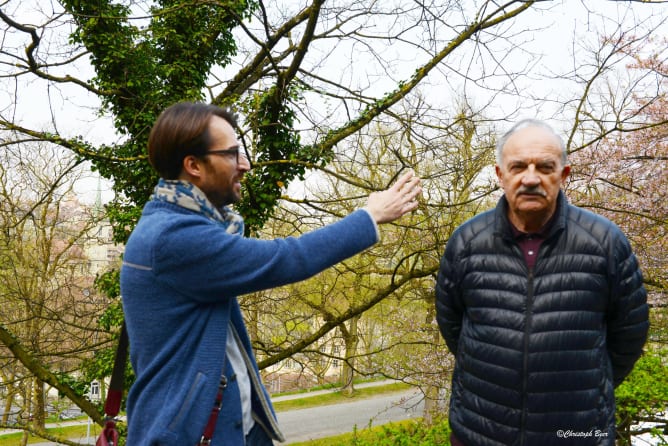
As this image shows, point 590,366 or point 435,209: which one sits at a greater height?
point 435,209

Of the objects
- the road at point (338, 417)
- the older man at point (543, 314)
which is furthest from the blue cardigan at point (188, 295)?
the road at point (338, 417)

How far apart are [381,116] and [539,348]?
3.55 meters

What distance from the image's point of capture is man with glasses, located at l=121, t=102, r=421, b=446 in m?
1.23

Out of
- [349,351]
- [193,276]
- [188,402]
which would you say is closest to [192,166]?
[193,276]

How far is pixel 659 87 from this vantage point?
153 inches

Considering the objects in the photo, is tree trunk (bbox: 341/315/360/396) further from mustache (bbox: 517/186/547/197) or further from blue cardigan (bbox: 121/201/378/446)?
blue cardigan (bbox: 121/201/378/446)

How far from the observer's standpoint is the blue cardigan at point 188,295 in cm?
123

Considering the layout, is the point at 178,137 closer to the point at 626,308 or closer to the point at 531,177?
the point at 531,177

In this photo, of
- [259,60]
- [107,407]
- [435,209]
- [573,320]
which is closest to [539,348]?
[573,320]

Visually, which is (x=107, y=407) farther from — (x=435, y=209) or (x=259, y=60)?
(x=259, y=60)

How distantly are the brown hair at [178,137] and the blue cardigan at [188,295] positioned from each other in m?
0.16

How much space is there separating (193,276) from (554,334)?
1.12m

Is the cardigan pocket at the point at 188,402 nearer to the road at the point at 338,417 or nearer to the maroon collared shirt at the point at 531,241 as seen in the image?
the maroon collared shirt at the point at 531,241

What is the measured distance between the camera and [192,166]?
138 centimetres
